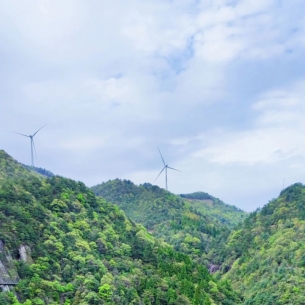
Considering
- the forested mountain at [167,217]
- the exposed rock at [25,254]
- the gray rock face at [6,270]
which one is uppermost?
the forested mountain at [167,217]

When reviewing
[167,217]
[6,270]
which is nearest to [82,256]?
[6,270]

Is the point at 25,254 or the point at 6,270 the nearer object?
the point at 6,270

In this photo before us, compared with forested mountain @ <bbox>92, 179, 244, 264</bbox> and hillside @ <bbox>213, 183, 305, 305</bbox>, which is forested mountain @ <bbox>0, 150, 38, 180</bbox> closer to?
forested mountain @ <bbox>92, 179, 244, 264</bbox>

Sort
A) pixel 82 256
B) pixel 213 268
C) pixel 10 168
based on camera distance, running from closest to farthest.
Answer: pixel 82 256, pixel 213 268, pixel 10 168

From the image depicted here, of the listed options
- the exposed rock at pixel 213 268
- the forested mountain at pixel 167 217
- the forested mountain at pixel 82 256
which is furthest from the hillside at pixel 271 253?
the forested mountain at pixel 167 217

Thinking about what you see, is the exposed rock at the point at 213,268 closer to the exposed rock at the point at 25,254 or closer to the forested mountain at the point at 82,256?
the forested mountain at the point at 82,256

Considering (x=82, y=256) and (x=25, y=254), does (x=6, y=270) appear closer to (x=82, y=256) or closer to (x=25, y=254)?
(x=25, y=254)
